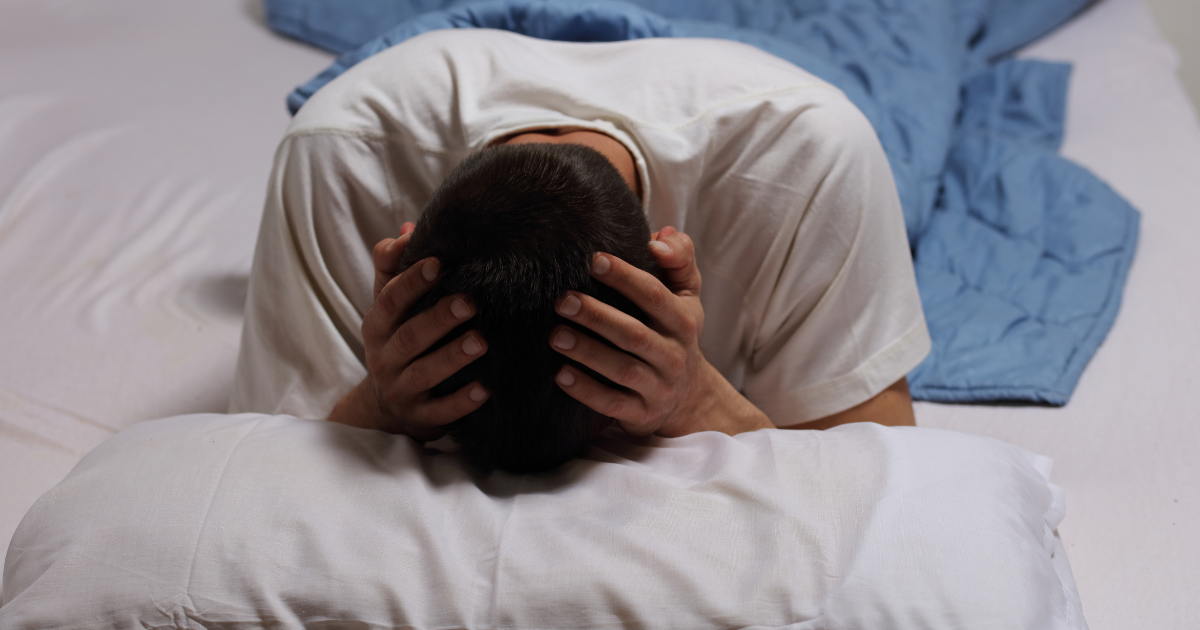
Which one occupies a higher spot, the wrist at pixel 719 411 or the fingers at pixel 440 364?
the fingers at pixel 440 364

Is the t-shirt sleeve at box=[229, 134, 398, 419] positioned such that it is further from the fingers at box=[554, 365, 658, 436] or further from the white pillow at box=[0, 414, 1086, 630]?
the fingers at box=[554, 365, 658, 436]

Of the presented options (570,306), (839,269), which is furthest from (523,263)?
(839,269)

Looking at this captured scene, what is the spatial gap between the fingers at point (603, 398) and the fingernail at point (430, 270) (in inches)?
4.5

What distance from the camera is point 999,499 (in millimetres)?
555

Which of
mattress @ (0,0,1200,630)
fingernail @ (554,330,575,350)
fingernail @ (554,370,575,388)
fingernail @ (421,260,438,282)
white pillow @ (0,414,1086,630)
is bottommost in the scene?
mattress @ (0,0,1200,630)

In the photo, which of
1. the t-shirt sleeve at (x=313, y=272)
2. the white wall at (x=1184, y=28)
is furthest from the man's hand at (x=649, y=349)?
the white wall at (x=1184, y=28)

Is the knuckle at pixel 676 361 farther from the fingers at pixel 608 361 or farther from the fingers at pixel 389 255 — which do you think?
the fingers at pixel 389 255

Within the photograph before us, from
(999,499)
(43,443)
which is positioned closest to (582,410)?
(999,499)

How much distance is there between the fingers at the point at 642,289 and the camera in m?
0.54

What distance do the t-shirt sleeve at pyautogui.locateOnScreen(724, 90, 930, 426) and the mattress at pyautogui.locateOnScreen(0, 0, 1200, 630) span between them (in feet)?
0.86

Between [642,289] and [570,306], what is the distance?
65 millimetres

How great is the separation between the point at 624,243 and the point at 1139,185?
48.4 inches

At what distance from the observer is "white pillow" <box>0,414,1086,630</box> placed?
1.63 ft

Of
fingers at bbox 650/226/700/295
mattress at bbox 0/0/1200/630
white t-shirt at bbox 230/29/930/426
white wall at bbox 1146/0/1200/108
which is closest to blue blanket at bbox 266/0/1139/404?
mattress at bbox 0/0/1200/630
